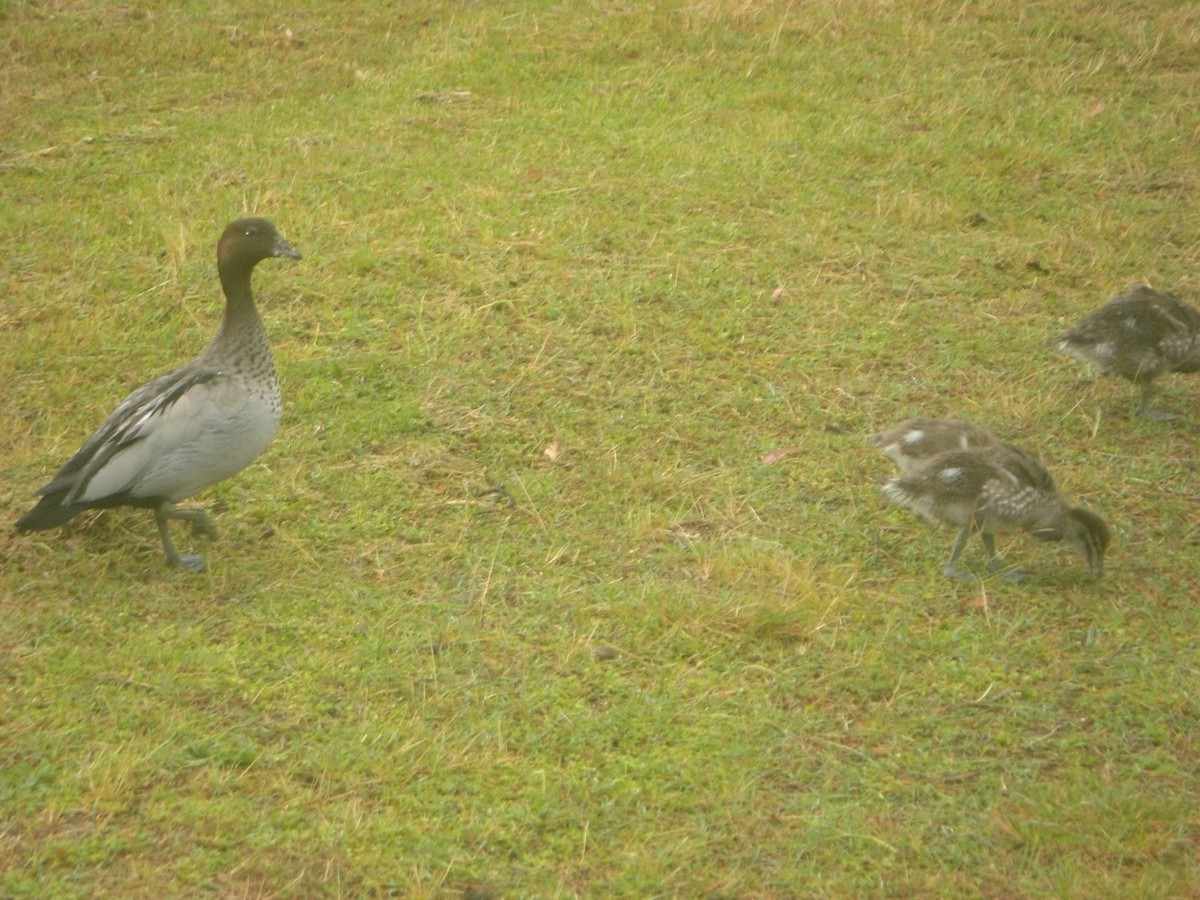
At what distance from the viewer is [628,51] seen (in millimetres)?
11875

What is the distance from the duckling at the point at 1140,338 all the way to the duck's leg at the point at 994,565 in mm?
1627

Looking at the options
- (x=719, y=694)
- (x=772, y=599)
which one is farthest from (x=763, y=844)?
(x=772, y=599)

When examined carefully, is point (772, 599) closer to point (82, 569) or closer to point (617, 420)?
point (617, 420)

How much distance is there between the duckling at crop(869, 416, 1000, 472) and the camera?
21.4ft

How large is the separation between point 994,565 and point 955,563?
176 millimetres

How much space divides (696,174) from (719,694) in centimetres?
525

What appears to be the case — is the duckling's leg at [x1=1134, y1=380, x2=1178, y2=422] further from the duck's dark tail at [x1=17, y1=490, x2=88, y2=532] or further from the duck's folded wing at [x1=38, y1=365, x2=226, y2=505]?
the duck's dark tail at [x1=17, y1=490, x2=88, y2=532]

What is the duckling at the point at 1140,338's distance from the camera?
7387mm

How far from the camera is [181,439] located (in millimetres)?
6047

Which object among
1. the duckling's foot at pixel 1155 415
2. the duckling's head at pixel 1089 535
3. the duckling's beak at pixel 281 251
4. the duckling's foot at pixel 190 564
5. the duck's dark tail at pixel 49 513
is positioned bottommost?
the duckling's foot at pixel 1155 415

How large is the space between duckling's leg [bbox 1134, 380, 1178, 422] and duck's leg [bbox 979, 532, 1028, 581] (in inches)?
69.5

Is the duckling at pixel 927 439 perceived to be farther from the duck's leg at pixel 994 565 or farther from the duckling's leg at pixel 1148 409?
the duckling's leg at pixel 1148 409

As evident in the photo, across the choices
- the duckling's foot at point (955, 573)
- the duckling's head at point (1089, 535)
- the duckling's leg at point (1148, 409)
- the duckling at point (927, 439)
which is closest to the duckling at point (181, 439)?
the duckling at point (927, 439)

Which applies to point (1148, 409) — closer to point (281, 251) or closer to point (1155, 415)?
point (1155, 415)
